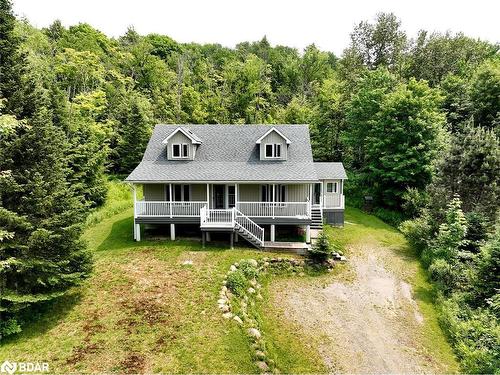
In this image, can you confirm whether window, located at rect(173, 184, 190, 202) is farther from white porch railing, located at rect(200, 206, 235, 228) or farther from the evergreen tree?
the evergreen tree

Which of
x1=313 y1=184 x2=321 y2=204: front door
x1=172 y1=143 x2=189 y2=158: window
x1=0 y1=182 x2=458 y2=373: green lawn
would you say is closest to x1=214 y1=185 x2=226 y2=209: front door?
x1=172 y1=143 x2=189 y2=158: window

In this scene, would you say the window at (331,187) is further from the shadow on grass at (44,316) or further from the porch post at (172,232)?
the shadow on grass at (44,316)

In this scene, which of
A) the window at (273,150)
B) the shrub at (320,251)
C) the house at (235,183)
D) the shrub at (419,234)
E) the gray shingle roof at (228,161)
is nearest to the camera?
the shrub at (320,251)

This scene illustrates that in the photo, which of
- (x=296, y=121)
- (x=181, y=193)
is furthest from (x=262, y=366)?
(x=296, y=121)

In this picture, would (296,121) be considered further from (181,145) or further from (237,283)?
(237,283)

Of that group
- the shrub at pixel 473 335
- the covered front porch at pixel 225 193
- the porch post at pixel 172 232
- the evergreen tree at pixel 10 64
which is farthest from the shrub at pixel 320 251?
the evergreen tree at pixel 10 64
